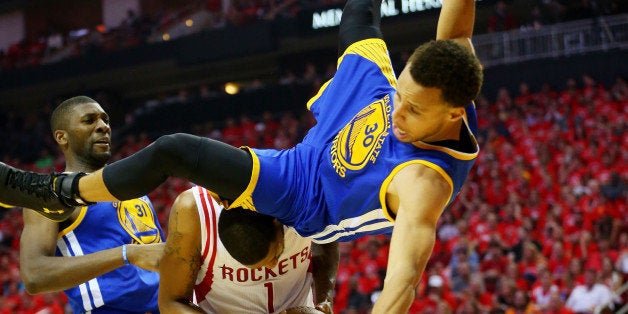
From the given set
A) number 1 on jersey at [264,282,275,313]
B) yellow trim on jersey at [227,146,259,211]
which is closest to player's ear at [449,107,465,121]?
yellow trim on jersey at [227,146,259,211]

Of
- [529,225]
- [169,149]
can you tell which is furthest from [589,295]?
[169,149]

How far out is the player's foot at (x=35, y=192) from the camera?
3.69 metres

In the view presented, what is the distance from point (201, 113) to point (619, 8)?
30.3 ft

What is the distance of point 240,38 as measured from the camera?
63.1 feet

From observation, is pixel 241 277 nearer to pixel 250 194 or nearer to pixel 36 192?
pixel 250 194

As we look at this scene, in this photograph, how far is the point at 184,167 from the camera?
3.39m

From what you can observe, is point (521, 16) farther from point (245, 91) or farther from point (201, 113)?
point (201, 113)

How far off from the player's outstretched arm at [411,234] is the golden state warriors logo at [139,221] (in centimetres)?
197

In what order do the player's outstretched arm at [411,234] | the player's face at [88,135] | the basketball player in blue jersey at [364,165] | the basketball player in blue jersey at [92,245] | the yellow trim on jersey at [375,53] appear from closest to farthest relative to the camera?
the player's outstretched arm at [411,234], the basketball player in blue jersey at [364,165], the yellow trim on jersey at [375,53], the basketball player in blue jersey at [92,245], the player's face at [88,135]

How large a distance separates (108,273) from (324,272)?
1.16 metres

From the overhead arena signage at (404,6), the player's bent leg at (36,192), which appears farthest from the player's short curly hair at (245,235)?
the overhead arena signage at (404,6)

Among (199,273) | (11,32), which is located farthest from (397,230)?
(11,32)

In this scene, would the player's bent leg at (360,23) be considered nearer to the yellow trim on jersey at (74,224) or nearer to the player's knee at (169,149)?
the player's knee at (169,149)

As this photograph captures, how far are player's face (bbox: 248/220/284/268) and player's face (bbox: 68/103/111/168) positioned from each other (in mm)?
1490
